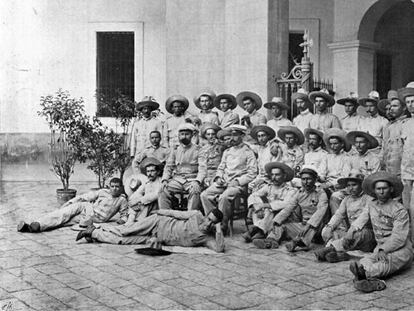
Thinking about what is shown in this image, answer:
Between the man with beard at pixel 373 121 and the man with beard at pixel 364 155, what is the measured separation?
111 centimetres

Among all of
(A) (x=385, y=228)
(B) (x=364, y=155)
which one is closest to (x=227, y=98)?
(B) (x=364, y=155)

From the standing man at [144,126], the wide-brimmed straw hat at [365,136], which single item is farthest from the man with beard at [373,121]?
the standing man at [144,126]

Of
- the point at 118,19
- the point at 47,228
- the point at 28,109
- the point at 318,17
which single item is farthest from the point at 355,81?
the point at 47,228

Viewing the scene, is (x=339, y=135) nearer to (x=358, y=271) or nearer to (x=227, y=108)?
(x=227, y=108)

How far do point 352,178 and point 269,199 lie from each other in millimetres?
1324

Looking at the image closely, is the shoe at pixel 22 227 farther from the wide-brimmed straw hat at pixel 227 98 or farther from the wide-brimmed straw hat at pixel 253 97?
the wide-brimmed straw hat at pixel 253 97

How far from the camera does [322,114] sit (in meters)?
10.1

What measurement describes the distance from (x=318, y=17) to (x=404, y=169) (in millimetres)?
9015

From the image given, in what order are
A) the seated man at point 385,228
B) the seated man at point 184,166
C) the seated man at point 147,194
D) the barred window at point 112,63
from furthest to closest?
the barred window at point 112,63
the seated man at point 184,166
the seated man at point 147,194
the seated man at point 385,228

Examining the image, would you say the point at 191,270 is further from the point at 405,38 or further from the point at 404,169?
the point at 405,38

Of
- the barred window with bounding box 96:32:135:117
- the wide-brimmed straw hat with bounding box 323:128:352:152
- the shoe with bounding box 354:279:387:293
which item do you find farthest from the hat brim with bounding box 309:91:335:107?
the barred window with bounding box 96:32:135:117

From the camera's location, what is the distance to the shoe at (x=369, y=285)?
6.02 metres

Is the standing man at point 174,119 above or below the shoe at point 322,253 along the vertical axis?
above

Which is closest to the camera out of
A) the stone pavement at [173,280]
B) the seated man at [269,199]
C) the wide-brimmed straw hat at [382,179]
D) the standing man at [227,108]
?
the stone pavement at [173,280]
